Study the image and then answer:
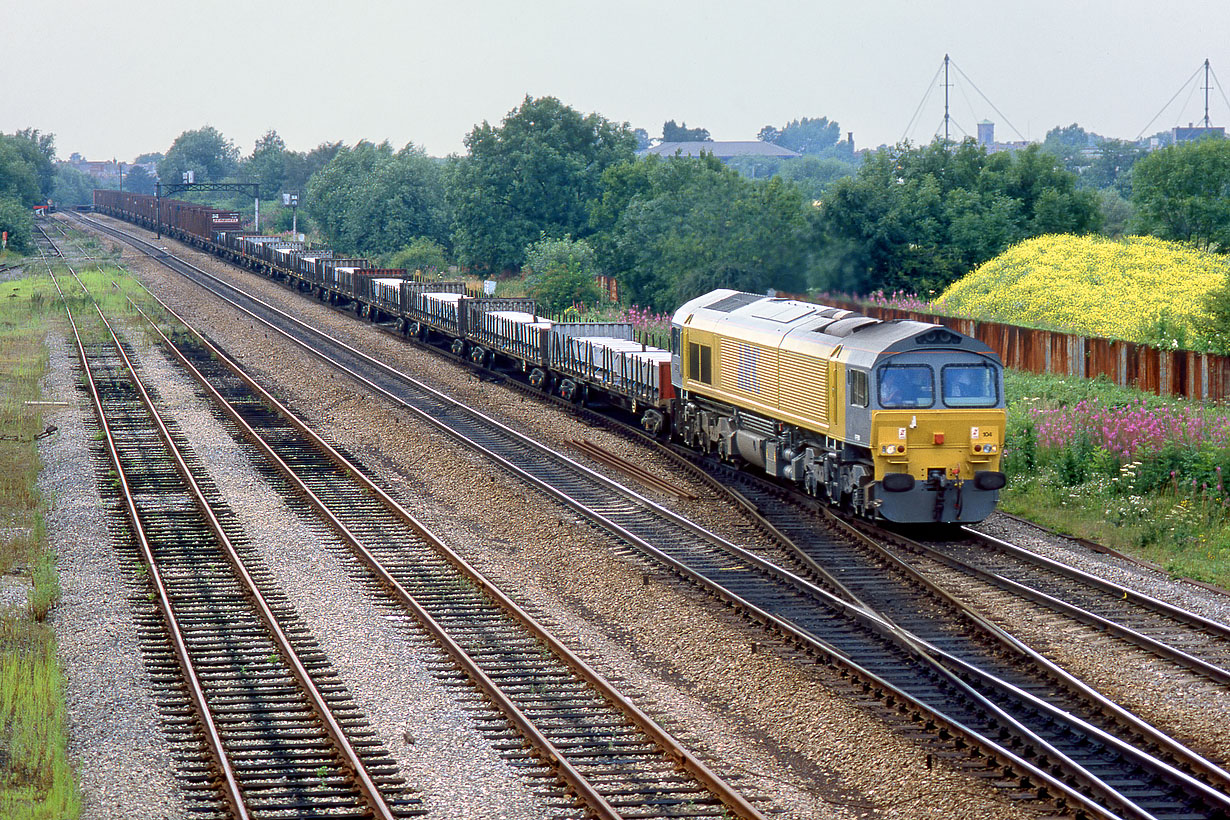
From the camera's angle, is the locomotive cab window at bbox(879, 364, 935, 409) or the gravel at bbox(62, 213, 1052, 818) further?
the locomotive cab window at bbox(879, 364, 935, 409)

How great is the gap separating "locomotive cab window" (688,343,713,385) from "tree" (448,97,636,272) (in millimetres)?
47719

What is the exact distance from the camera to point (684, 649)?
1438 centimetres

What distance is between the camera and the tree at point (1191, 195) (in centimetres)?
4722

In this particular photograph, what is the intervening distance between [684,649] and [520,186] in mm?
61332

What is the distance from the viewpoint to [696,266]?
1859 inches

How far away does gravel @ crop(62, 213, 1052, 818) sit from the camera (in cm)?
1077

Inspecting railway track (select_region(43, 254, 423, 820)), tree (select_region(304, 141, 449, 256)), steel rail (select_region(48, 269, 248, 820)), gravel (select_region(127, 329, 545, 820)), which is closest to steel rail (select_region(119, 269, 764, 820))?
gravel (select_region(127, 329, 545, 820))

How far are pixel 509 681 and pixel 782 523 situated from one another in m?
7.71

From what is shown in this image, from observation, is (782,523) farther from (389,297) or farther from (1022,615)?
(389,297)

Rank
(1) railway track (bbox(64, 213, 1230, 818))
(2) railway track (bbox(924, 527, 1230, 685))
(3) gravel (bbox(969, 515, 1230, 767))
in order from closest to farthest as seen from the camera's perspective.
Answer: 1. (1) railway track (bbox(64, 213, 1230, 818))
2. (3) gravel (bbox(969, 515, 1230, 767))
3. (2) railway track (bbox(924, 527, 1230, 685))

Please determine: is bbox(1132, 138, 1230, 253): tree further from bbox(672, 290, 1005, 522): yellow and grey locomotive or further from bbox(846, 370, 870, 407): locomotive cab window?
bbox(846, 370, 870, 407): locomotive cab window

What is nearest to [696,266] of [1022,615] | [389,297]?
[389,297]

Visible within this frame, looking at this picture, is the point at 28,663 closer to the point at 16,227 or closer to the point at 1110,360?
the point at 1110,360

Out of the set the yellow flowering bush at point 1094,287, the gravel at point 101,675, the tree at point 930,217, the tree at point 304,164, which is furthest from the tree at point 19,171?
the gravel at point 101,675
